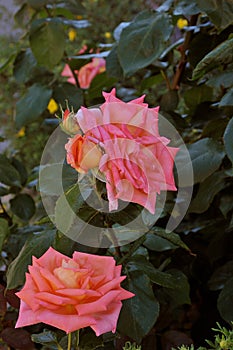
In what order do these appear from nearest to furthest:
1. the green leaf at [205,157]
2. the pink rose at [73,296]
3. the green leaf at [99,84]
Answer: the pink rose at [73,296], the green leaf at [205,157], the green leaf at [99,84]

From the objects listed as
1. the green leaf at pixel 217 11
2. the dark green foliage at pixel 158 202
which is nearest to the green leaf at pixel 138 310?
the dark green foliage at pixel 158 202

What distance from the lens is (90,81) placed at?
1.11 m

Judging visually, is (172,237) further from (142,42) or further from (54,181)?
(142,42)

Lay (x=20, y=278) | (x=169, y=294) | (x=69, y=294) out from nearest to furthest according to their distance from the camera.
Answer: (x=69, y=294), (x=20, y=278), (x=169, y=294)

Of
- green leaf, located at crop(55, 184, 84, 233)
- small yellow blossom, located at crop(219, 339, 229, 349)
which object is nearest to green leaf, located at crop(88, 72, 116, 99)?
green leaf, located at crop(55, 184, 84, 233)

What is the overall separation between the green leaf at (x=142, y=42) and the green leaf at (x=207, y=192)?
0.55 ft

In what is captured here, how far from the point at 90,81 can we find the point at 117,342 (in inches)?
21.8

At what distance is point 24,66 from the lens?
1.01m

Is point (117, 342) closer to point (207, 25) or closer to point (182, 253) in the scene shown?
point (182, 253)

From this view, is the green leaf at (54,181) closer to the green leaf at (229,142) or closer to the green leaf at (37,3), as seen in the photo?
the green leaf at (229,142)

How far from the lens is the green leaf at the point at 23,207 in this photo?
932 mm

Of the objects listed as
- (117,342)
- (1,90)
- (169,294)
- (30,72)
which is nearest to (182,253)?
(169,294)

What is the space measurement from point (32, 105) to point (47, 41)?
103 millimetres

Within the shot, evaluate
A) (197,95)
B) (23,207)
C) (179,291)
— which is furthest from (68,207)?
(197,95)
